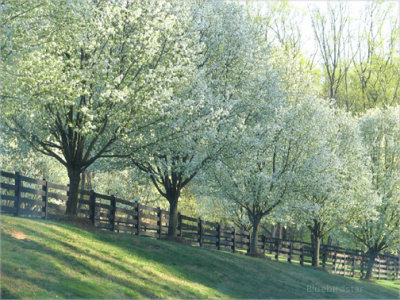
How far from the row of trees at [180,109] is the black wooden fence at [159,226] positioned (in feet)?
4.03

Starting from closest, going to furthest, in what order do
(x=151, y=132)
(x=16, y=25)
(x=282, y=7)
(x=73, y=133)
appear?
(x=16, y=25)
(x=73, y=133)
(x=151, y=132)
(x=282, y=7)

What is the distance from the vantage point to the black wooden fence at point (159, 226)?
19.1 m

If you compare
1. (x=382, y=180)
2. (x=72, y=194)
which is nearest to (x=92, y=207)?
(x=72, y=194)

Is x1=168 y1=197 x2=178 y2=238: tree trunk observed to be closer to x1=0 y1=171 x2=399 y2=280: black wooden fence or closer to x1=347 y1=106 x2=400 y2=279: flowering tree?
x1=0 y1=171 x2=399 y2=280: black wooden fence

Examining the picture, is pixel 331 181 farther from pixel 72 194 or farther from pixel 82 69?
pixel 82 69

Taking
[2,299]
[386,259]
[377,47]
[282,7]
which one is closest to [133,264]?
[2,299]

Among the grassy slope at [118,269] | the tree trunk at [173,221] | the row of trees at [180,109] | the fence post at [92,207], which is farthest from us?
the tree trunk at [173,221]

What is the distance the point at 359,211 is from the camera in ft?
107

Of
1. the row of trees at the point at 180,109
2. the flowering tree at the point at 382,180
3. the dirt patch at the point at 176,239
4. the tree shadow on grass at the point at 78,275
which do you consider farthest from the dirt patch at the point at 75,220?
the flowering tree at the point at 382,180

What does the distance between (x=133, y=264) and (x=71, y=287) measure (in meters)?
4.11

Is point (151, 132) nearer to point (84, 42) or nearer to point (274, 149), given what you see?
point (84, 42)

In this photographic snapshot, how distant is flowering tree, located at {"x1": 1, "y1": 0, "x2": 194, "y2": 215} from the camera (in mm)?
14820

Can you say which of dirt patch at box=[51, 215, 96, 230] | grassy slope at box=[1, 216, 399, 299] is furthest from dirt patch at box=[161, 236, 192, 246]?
dirt patch at box=[51, 215, 96, 230]

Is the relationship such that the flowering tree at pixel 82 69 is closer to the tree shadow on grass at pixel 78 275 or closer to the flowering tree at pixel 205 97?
the flowering tree at pixel 205 97
